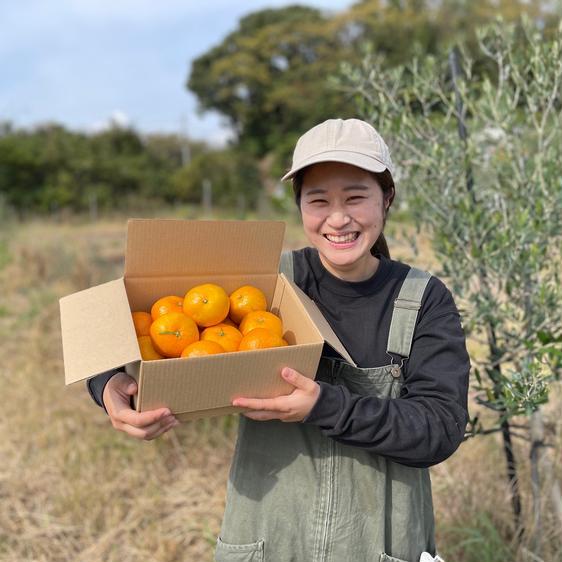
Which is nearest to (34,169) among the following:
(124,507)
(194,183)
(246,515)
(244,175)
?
(194,183)

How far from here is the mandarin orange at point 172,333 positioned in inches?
47.0

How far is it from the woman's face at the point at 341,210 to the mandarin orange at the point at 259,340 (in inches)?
9.3

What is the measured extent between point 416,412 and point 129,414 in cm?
56

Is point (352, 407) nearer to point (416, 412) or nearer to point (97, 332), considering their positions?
point (416, 412)

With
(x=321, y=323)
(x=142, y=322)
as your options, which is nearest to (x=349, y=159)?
(x=321, y=323)

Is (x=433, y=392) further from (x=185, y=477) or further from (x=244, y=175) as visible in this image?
(x=244, y=175)

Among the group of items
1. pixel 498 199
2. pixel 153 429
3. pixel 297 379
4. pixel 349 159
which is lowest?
pixel 153 429

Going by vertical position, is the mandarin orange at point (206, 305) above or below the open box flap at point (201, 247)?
below

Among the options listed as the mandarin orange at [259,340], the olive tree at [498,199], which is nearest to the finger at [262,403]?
the mandarin orange at [259,340]

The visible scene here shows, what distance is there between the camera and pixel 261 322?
1.26 m

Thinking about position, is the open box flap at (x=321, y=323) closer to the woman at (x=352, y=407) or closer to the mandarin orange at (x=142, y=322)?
the woman at (x=352, y=407)

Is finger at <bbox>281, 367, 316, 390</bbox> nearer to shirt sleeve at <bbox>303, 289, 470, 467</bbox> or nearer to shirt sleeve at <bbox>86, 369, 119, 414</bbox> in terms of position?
shirt sleeve at <bbox>303, 289, 470, 467</bbox>

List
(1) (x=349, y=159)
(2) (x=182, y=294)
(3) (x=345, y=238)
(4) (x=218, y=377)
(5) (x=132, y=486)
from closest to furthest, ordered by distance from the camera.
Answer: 1. (4) (x=218, y=377)
2. (1) (x=349, y=159)
3. (3) (x=345, y=238)
4. (2) (x=182, y=294)
5. (5) (x=132, y=486)

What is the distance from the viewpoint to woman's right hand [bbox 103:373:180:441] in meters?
1.09
